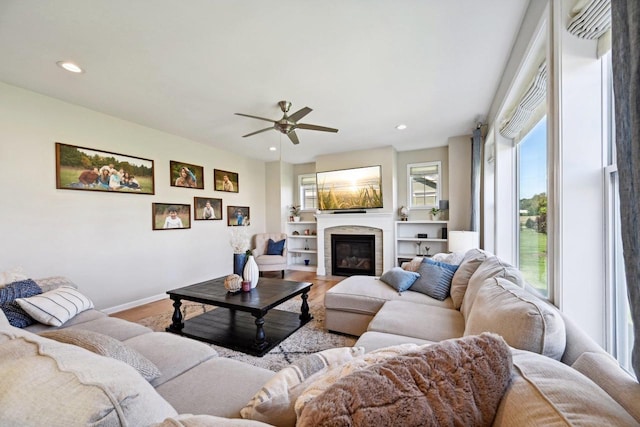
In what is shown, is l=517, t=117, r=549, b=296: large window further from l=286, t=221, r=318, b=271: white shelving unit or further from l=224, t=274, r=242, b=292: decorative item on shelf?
l=286, t=221, r=318, b=271: white shelving unit

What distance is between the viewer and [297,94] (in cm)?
288

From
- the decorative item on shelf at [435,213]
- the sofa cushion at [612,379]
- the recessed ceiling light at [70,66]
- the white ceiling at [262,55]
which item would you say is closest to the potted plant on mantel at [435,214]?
the decorative item on shelf at [435,213]

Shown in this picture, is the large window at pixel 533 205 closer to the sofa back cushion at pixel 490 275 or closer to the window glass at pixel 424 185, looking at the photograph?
the sofa back cushion at pixel 490 275

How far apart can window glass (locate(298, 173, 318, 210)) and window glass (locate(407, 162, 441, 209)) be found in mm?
2309

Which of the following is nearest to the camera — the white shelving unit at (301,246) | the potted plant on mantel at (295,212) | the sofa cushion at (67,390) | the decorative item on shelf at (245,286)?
the sofa cushion at (67,390)

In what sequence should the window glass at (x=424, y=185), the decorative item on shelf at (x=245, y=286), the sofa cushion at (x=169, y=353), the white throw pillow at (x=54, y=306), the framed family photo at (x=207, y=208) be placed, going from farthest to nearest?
the window glass at (x=424, y=185)
the framed family photo at (x=207, y=208)
the decorative item on shelf at (x=245, y=286)
the white throw pillow at (x=54, y=306)
the sofa cushion at (x=169, y=353)

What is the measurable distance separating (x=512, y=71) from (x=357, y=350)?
8.47 ft

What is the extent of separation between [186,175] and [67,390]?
4.42m

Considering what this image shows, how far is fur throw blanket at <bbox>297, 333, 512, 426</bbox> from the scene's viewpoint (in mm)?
518

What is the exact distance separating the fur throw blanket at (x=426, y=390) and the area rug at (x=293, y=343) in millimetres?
1761

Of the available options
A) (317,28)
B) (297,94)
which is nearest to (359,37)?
(317,28)

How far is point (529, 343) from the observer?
0.99 metres

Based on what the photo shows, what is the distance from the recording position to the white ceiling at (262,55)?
1.74 meters

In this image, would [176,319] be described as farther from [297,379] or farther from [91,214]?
[297,379]
